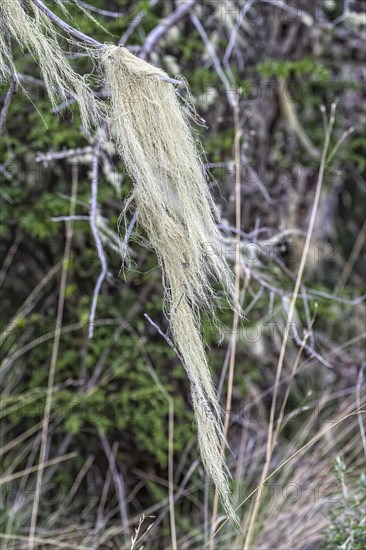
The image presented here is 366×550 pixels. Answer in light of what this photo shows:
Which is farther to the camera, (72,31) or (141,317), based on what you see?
(141,317)

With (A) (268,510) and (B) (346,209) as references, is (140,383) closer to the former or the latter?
(A) (268,510)

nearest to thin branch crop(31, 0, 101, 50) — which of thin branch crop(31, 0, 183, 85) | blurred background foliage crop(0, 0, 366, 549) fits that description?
thin branch crop(31, 0, 183, 85)

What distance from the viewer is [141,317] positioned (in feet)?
9.71

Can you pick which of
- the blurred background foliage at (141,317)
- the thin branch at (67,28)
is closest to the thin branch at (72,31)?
the thin branch at (67,28)

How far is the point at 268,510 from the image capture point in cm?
248

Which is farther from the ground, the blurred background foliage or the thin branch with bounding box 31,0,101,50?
the thin branch with bounding box 31,0,101,50

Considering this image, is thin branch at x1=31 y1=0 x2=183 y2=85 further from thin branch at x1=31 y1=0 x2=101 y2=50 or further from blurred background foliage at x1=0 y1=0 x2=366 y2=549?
blurred background foliage at x1=0 y1=0 x2=366 y2=549

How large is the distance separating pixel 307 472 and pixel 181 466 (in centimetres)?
53

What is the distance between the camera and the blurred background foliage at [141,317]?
277 cm

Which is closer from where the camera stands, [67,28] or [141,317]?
[67,28]

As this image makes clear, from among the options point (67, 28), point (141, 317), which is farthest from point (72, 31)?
point (141, 317)

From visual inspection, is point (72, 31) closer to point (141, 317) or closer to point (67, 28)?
point (67, 28)

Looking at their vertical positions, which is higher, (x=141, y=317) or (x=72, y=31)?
(x=72, y=31)

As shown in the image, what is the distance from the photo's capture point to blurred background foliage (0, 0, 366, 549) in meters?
2.77
